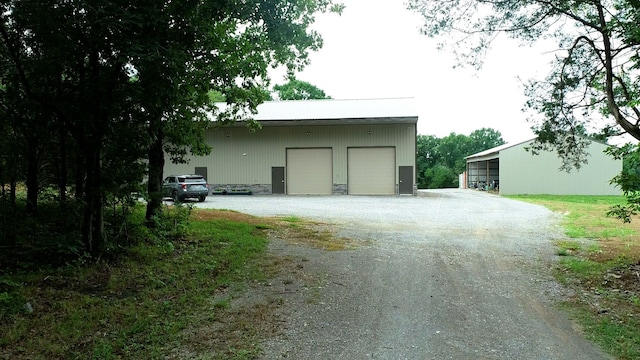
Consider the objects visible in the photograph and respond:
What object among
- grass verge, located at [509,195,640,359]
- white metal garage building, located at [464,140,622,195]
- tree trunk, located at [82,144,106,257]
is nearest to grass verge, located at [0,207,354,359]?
tree trunk, located at [82,144,106,257]

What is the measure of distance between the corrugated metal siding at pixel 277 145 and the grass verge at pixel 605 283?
15.0 m

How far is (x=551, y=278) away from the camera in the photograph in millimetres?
6680

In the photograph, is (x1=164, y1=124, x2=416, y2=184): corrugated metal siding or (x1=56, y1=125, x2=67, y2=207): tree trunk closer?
(x1=56, y1=125, x2=67, y2=207): tree trunk

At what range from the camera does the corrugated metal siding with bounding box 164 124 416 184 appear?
26.0 m

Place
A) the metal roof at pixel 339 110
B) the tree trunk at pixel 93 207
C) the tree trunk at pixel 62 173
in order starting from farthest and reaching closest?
the metal roof at pixel 339 110 → the tree trunk at pixel 62 173 → the tree trunk at pixel 93 207

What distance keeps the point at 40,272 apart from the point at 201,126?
463 centimetres

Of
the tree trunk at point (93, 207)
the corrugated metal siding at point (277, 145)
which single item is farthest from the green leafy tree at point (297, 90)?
the tree trunk at point (93, 207)

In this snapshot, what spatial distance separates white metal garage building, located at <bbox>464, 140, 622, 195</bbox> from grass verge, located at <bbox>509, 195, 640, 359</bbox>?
1834 centimetres

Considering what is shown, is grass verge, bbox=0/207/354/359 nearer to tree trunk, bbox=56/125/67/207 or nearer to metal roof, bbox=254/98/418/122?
tree trunk, bbox=56/125/67/207

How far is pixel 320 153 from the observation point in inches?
1062

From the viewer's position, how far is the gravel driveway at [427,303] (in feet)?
13.6

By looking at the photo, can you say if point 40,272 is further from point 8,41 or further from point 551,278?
point 551,278

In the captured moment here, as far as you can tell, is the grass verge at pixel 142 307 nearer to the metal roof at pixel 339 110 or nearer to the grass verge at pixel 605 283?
the grass verge at pixel 605 283

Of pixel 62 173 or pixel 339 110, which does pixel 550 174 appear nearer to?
pixel 339 110
